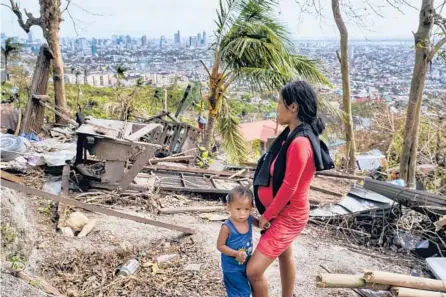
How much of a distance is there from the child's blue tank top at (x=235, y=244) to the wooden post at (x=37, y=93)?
654 centimetres

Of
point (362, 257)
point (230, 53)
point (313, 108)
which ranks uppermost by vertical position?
point (230, 53)

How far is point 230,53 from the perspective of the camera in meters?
8.77

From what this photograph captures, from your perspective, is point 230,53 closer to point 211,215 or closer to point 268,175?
point 211,215

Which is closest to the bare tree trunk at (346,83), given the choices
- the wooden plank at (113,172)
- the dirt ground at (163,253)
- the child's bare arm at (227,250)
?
the dirt ground at (163,253)

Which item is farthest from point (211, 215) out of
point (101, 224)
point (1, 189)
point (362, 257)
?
point (1, 189)

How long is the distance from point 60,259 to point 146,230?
98 cm

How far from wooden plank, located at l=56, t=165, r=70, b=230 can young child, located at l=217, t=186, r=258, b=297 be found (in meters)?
2.39

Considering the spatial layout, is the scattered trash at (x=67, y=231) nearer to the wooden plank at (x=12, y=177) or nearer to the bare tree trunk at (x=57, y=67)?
the wooden plank at (x=12, y=177)

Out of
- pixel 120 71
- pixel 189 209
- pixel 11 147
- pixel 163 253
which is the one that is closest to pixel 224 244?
pixel 163 253

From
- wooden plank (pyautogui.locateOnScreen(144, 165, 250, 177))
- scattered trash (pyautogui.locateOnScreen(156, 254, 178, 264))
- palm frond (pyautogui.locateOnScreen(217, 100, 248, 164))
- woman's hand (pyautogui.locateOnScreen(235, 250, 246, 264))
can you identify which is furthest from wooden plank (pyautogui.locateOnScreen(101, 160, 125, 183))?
palm frond (pyautogui.locateOnScreen(217, 100, 248, 164))

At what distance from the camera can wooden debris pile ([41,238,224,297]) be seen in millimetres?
3408

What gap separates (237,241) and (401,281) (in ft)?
3.58

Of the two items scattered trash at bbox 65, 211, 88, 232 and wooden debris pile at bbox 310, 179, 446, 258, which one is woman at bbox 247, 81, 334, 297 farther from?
scattered trash at bbox 65, 211, 88, 232

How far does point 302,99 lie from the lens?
95.3 inches
